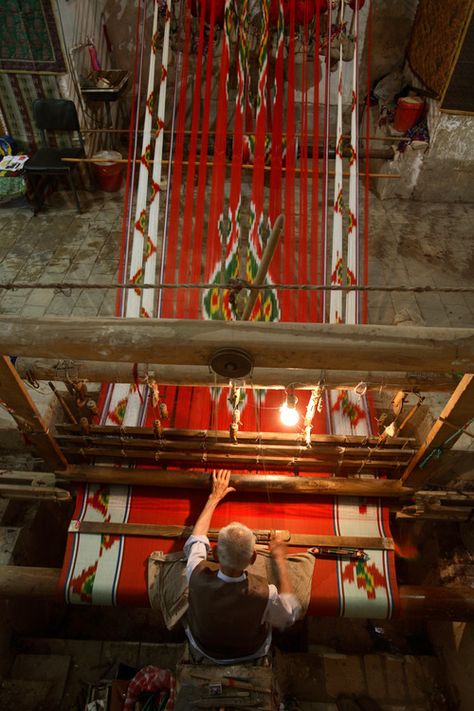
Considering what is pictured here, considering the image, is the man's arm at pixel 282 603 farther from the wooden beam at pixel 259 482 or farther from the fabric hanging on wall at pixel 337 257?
the fabric hanging on wall at pixel 337 257

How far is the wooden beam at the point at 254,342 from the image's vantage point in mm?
1849

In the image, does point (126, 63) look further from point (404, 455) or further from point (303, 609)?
point (303, 609)

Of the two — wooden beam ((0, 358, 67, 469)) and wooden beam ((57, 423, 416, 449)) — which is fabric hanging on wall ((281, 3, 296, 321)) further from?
wooden beam ((0, 358, 67, 469))

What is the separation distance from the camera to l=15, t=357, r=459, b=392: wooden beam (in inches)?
92.5

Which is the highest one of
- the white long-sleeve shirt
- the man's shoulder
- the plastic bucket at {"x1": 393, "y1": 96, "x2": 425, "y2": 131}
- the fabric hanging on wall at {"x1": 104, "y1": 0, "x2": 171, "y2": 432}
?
the plastic bucket at {"x1": 393, "y1": 96, "x2": 425, "y2": 131}

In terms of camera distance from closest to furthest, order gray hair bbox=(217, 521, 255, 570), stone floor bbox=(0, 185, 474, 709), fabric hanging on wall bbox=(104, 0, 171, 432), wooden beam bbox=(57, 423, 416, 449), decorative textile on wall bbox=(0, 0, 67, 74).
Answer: gray hair bbox=(217, 521, 255, 570), wooden beam bbox=(57, 423, 416, 449), fabric hanging on wall bbox=(104, 0, 171, 432), stone floor bbox=(0, 185, 474, 709), decorative textile on wall bbox=(0, 0, 67, 74)

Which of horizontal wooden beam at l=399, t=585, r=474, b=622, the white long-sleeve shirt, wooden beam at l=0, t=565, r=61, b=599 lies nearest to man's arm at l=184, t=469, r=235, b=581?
the white long-sleeve shirt

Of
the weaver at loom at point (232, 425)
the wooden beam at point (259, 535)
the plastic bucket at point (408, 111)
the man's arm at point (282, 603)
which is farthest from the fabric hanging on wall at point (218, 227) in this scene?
the plastic bucket at point (408, 111)

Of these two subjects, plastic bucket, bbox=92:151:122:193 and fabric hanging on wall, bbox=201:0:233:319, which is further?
plastic bucket, bbox=92:151:122:193

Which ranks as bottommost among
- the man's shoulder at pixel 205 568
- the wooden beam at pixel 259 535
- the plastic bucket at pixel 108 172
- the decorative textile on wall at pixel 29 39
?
the man's shoulder at pixel 205 568

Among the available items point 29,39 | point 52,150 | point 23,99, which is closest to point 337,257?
point 52,150

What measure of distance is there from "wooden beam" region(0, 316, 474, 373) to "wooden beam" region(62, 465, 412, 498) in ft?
3.92

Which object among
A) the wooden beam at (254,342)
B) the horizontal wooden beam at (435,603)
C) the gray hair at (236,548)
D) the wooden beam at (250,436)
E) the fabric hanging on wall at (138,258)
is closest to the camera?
the wooden beam at (254,342)

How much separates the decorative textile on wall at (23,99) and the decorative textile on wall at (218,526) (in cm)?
527
